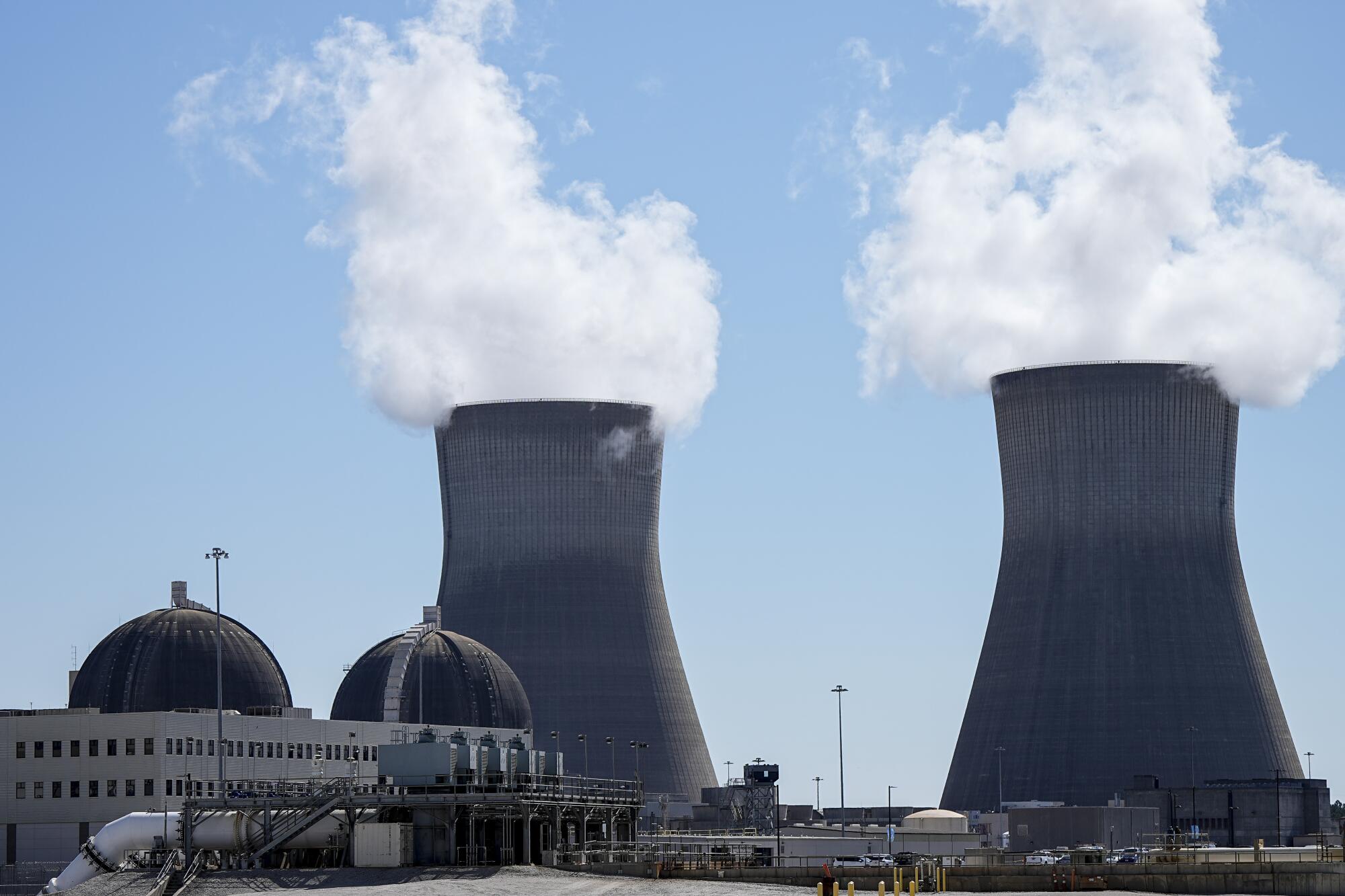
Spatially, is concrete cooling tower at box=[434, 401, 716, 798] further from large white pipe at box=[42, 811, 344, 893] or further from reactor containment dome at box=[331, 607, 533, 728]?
large white pipe at box=[42, 811, 344, 893]

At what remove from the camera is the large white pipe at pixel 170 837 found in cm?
5522

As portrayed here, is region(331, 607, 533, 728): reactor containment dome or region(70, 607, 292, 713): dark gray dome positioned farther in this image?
region(331, 607, 533, 728): reactor containment dome

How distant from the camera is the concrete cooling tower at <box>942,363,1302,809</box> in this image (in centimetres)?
Result: 9075

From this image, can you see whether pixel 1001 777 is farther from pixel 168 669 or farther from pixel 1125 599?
pixel 168 669

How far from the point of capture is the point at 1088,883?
54.2 metres

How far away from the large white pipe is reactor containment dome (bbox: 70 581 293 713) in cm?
1808

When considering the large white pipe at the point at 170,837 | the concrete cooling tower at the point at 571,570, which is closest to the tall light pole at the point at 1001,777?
the concrete cooling tower at the point at 571,570

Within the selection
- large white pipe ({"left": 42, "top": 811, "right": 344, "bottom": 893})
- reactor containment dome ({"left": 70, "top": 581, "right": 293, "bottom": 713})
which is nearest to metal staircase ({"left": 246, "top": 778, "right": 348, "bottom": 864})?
large white pipe ({"left": 42, "top": 811, "right": 344, "bottom": 893})

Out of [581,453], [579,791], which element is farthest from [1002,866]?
[581,453]

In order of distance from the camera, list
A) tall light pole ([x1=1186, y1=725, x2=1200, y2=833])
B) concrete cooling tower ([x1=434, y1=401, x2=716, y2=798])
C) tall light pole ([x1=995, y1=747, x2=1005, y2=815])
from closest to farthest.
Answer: tall light pole ([x1=1186, y1=725, x2=1200, y2=833]), tall light pole ([x1=995, y1=747, x2=1005, y2=815]), concrete cooling tower ([x1=434, y1=401, x2=716, y2=798])

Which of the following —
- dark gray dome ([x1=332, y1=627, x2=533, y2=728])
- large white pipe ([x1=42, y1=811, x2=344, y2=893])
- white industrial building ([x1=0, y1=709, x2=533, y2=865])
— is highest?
dark gray dome ([x1=332, y1=627, x2=533, y2=728])

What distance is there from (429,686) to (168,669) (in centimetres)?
1246

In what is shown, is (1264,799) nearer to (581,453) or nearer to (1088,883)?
(581,453)

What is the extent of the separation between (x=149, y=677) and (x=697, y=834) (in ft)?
70.4
